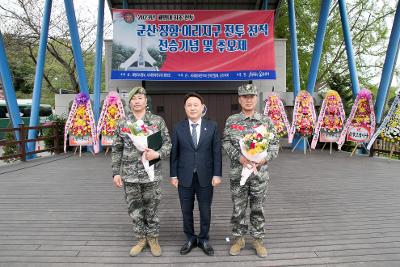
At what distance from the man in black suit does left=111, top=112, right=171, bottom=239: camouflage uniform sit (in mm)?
157

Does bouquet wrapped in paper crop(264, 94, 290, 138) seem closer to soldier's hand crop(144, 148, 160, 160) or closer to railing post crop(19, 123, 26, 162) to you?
A: railing post crop(19, 123, 26, 162)

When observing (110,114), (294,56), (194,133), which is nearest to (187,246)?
(194,133)

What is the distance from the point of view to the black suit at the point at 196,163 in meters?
3.14

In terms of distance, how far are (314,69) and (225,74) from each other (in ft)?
9.39

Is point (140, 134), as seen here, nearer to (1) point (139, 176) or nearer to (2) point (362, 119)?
(1) point (139, 176)

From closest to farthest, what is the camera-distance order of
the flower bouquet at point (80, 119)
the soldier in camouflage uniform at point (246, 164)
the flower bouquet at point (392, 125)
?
the soldier in camouflage uniform at point (246, 164) → the flower bouquet at point (392, 125) → the flower bouquet at point (80, 119)

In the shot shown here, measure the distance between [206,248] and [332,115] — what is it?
7.82m

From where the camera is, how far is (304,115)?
33.3 ft

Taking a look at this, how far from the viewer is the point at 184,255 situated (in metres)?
3.26

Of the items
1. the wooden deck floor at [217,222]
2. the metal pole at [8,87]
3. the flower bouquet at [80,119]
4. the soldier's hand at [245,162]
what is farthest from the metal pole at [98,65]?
the soldier's hand at [245,162]

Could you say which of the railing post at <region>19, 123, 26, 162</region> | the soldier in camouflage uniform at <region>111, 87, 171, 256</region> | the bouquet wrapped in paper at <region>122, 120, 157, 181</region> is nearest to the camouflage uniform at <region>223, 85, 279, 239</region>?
the soldier in camouflage uniform at <region>111, 87, 171, 256</region>

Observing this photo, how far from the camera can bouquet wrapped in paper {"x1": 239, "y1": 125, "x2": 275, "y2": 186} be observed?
2953mm

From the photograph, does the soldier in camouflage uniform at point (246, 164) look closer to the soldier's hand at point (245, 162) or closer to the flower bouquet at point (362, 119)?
the soldier's hand at point (245, 162)

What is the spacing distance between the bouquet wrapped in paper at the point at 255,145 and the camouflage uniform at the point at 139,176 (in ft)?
2.40
